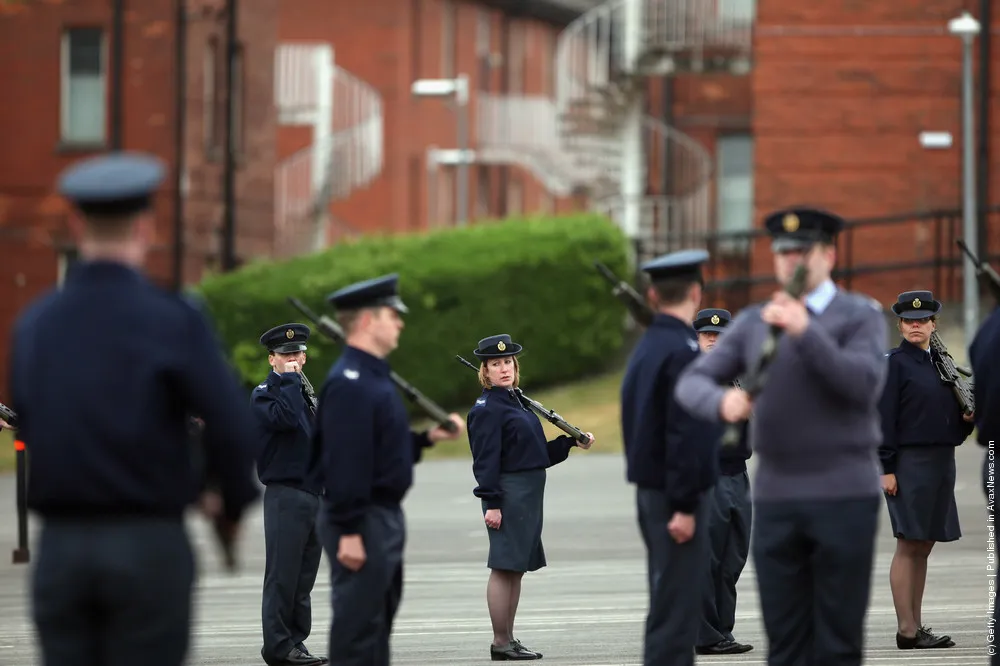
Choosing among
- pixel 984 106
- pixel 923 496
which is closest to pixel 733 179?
pixel 984 106

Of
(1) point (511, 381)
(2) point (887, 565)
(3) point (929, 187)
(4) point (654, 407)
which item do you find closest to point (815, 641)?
(4) point (654, 407)

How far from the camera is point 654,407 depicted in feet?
27.6

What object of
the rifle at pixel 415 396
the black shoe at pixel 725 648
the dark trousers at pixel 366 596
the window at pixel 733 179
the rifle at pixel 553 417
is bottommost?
the black shoe at pixel 725 648

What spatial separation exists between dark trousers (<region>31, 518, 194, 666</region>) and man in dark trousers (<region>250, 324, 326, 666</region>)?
575 cm

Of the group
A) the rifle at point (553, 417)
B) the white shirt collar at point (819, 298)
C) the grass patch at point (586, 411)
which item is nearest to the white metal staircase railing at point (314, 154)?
the grass patch at point (586, 411)

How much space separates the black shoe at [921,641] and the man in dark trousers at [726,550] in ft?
2.88

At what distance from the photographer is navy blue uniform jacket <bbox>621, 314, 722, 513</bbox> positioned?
27.1ft

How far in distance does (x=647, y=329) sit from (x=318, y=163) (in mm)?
32040

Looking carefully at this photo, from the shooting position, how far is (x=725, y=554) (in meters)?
12.1

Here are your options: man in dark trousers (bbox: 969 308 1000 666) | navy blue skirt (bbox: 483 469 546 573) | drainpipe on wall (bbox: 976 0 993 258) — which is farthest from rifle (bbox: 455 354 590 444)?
drainpipe on wall (bbox: 976 0 993 258)

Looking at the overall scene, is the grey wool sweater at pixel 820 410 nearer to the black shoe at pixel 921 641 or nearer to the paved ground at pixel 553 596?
the paved ground at pixel 553 596

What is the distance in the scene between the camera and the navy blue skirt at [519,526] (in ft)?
39.7

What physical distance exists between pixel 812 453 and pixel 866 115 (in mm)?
26556

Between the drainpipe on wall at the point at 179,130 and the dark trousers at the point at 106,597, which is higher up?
the drainpipe on wall at the point at 179,130
